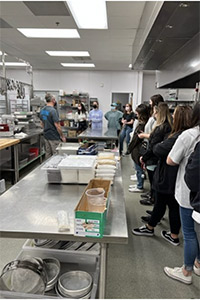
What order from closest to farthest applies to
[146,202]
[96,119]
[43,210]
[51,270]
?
[43,210] < [51,270] < [146,202] < [96,119]

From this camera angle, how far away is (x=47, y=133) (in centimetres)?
452

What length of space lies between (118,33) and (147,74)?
526cm

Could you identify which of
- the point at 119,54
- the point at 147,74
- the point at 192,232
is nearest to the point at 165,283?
the point at 192,232

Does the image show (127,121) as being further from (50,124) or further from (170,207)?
(170,207)

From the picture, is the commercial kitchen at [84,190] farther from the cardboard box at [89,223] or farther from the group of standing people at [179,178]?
the group of standing people at [179,178]

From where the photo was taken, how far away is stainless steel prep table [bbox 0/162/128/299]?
1.10 m

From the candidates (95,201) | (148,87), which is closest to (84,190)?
(95,201)

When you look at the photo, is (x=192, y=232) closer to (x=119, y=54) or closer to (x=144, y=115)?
(x=144, y=115)

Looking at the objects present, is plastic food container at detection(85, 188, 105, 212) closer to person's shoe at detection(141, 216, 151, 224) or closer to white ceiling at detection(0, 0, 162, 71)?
person's shoe at detection(141, 216, 151, 224)

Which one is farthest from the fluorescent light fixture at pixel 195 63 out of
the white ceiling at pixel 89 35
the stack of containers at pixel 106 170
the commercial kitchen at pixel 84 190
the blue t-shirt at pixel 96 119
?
the blue t-shirt at pixel 96 119

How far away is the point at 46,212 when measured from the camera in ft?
4.23

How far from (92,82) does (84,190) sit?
854 centimetres


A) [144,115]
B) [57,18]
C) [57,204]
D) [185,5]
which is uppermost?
[57,18]

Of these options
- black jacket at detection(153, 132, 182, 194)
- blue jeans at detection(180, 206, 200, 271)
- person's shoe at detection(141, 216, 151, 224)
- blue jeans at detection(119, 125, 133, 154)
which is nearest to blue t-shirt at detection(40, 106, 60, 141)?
blue jeans at detection(119, 125, 133, 154)
